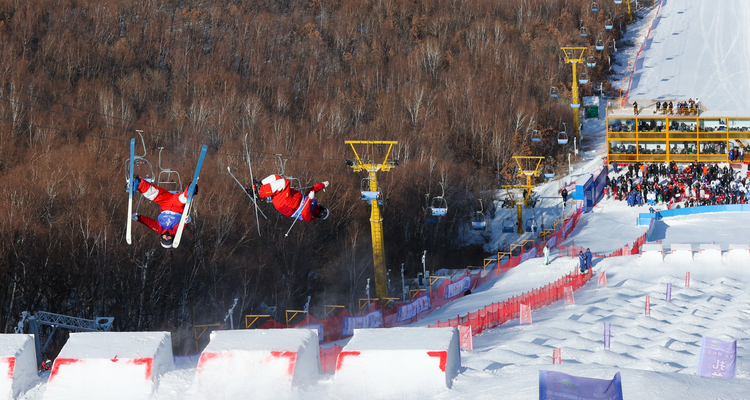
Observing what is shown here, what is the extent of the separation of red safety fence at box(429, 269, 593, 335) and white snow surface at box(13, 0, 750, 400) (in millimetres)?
291

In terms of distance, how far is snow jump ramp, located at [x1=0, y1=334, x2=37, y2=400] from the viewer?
26.9ft

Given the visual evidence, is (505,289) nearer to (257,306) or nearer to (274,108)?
(257,306)

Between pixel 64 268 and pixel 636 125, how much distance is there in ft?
96.4

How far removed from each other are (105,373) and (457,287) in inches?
722

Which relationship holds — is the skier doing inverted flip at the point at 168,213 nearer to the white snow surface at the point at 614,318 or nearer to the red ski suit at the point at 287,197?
the red ski suit at the point at 287,197

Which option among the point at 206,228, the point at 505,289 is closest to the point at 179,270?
the point at 206,228

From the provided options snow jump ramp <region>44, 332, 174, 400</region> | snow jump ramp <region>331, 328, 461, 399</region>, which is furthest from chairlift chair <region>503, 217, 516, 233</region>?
snow jump ramp <region>44, 332, 174, 400</region>

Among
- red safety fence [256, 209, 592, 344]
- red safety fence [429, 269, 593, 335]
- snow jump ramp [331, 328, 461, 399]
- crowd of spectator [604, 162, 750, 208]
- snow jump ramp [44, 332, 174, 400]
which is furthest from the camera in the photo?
crowd of spectator [604, 162, 750, 208]

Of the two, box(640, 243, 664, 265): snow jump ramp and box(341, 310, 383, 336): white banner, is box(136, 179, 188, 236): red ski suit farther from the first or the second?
box(640, 243, 664, 265): snow jump ramp

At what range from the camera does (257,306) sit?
122 feet

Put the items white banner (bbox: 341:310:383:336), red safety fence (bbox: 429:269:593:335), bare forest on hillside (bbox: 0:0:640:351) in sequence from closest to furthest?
red safety fence (bbox: 429:269:593:335)
white banner (bbox: 341:310:383:336)
bare forest on hillside (bbox: 0:0:640:351)

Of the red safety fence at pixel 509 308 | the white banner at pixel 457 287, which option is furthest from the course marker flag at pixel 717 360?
the white banner at pixel 457 287

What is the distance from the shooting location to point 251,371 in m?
7.90

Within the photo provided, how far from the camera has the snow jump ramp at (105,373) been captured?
26.1 feet
